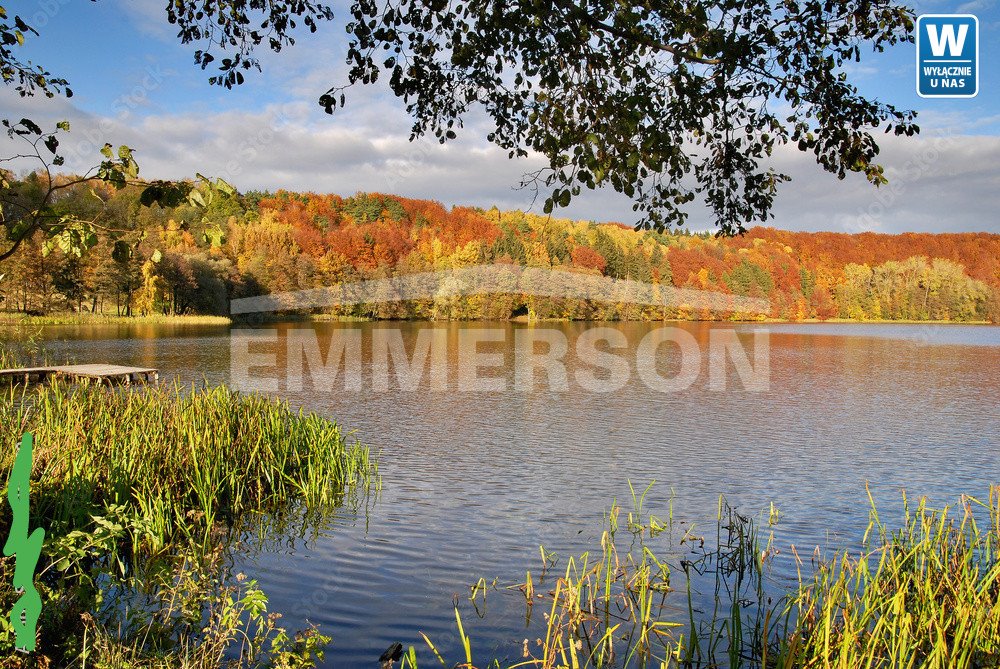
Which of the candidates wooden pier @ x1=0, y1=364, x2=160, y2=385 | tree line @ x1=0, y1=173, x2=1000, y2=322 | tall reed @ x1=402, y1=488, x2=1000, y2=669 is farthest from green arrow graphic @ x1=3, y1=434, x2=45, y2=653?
tree line @ x1=0, y1=173, x2=1000, y2=322

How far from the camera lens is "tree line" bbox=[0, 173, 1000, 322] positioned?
5947cm

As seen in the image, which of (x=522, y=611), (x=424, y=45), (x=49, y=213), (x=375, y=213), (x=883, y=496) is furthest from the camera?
(x=375, y=213)

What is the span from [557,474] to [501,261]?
6725 cm

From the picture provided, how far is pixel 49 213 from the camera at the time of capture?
9.62 ft

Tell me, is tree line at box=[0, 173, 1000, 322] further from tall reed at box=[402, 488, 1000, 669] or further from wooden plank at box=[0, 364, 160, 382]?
tall reed at box=[402, 488, 1000, 669]

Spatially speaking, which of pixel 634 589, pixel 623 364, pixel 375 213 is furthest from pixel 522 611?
pixel 375 213

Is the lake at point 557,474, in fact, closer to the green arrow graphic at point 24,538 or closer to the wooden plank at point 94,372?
the wooden plank at point 94,372

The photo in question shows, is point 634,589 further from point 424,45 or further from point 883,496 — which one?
point 883,496

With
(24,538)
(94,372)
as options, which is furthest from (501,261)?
(24,538)

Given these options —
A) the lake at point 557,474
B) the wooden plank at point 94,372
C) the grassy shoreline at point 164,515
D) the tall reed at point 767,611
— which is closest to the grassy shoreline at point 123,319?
the wooden plank at point 94,372

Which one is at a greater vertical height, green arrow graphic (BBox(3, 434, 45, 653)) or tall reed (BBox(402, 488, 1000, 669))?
green arrow graphic (BBox(3, 434, 45, 653))

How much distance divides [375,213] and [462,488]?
8762 centimetres

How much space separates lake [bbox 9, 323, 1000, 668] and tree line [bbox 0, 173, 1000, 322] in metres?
37.8

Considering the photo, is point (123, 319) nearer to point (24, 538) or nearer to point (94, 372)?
point (94, 372)
